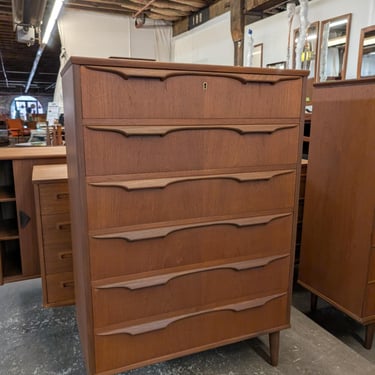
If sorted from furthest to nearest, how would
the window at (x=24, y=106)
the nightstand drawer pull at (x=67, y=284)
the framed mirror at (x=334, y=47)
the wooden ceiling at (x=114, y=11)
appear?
1. the window at (x=24, y=106)
2. the wooden ceiling at (x=114, y=11)
3. the framed mirror at (x=334, y=47)
4. the nightstand drawer pull at (x=67, y=284)

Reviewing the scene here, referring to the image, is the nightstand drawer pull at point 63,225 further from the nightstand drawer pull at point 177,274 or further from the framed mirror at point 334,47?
the framed mirror at point 334,47

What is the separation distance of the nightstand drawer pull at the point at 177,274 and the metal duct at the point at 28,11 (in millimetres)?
4218

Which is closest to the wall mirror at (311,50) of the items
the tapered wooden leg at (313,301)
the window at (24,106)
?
the tapered wooden leg at (313,301)

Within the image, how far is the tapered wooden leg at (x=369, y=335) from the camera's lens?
1.93 metres

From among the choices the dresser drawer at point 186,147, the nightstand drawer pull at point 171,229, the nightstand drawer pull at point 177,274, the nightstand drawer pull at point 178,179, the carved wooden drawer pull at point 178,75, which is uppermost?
the carved wooden drawer pull at point 178,75

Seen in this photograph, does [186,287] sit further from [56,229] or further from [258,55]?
[258,55]

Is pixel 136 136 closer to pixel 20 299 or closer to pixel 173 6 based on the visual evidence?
pixel 20 299

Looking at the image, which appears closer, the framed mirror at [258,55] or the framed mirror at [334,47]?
the framed mirror at [334,47]

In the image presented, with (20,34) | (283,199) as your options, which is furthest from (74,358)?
(20,34)

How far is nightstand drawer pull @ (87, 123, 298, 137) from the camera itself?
1.13 m

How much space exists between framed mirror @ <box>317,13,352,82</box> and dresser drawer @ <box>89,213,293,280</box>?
2596 millimetres

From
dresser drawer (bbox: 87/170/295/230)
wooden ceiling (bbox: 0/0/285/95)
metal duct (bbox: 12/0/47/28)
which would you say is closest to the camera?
dresser drawer (bbox: 87/170/295/230)

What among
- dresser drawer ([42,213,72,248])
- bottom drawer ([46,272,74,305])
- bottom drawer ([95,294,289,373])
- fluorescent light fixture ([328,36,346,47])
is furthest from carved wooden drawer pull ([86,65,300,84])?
fluorescent light fixture ([328,36,346,47])

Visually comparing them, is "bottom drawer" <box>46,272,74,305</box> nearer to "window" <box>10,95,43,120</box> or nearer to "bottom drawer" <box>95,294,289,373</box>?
"bottom drawer" <box>95,294,289,373</box>
